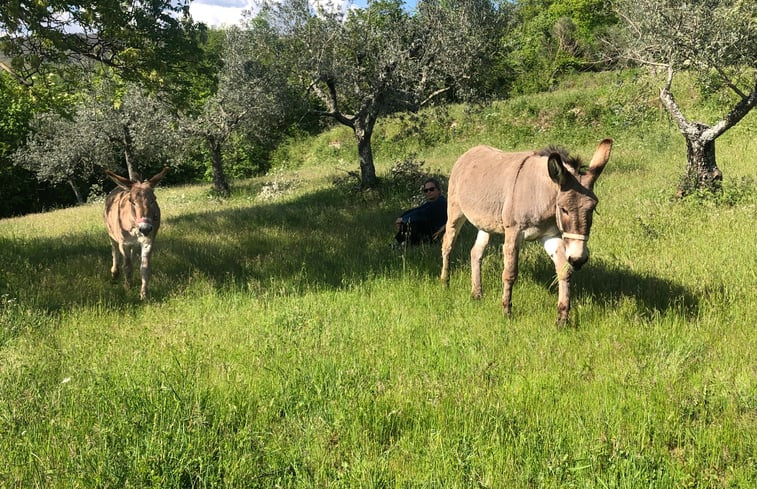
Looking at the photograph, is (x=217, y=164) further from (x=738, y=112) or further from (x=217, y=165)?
(x=738, y=112)

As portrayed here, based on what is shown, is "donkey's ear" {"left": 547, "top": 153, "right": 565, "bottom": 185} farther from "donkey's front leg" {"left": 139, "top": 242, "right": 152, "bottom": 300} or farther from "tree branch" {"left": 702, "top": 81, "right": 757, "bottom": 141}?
"tree branch" {"left": 702, "top": 81, "right": 757, "bottom": 141}

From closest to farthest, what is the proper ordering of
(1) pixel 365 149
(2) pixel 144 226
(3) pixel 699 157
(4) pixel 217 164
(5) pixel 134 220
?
(2) pixel 144 226 < (5) pixel 134 220 < (3) pixel 699 157 < (1) pixel 365 149 < (4) pixel 217 164

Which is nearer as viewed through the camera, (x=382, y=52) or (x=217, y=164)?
(x=382, y=52)

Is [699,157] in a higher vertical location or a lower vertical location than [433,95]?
lower

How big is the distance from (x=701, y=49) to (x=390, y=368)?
891 cm

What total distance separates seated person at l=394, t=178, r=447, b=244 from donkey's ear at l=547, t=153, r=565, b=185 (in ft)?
14.3

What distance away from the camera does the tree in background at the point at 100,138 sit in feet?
74.8

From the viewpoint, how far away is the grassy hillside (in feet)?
8.70

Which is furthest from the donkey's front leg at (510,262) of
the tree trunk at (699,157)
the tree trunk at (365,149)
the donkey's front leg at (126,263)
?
the tree trunk at (365,149)

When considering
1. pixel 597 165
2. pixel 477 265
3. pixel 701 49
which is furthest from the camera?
pixel 701 49

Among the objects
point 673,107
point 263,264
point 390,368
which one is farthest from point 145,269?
point 673,107

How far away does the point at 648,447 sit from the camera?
2.79m

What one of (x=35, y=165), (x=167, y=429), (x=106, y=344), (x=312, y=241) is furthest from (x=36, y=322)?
(x=35, y=165)

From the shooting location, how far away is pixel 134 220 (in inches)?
275
